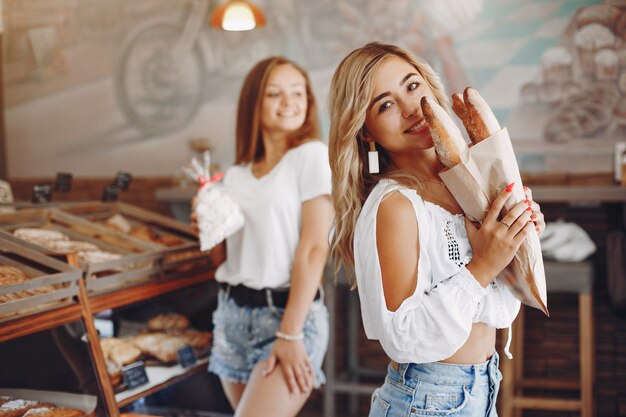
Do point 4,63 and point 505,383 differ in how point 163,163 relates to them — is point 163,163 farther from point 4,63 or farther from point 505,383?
point 505,383

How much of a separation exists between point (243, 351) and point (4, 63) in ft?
11.0

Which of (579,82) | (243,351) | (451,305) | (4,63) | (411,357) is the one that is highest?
(4,63)

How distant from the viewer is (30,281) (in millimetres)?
1991

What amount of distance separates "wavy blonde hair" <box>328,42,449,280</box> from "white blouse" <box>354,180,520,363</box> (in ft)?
0.28

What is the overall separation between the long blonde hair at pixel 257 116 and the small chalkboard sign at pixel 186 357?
0.76 metres

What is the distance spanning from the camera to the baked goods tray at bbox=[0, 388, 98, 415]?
1944 mm

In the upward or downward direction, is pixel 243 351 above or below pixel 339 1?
below

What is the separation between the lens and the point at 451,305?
4.54ft

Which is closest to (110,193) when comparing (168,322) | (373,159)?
(168,322)

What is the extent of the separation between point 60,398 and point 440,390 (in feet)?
3.82

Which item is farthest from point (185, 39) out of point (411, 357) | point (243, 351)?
point (411, 357)

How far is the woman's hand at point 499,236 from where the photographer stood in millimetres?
1352

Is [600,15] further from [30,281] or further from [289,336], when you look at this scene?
[30,281]

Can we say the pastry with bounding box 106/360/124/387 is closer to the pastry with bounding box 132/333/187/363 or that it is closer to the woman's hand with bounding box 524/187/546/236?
the pastry with bounding box 132/333/187/363
